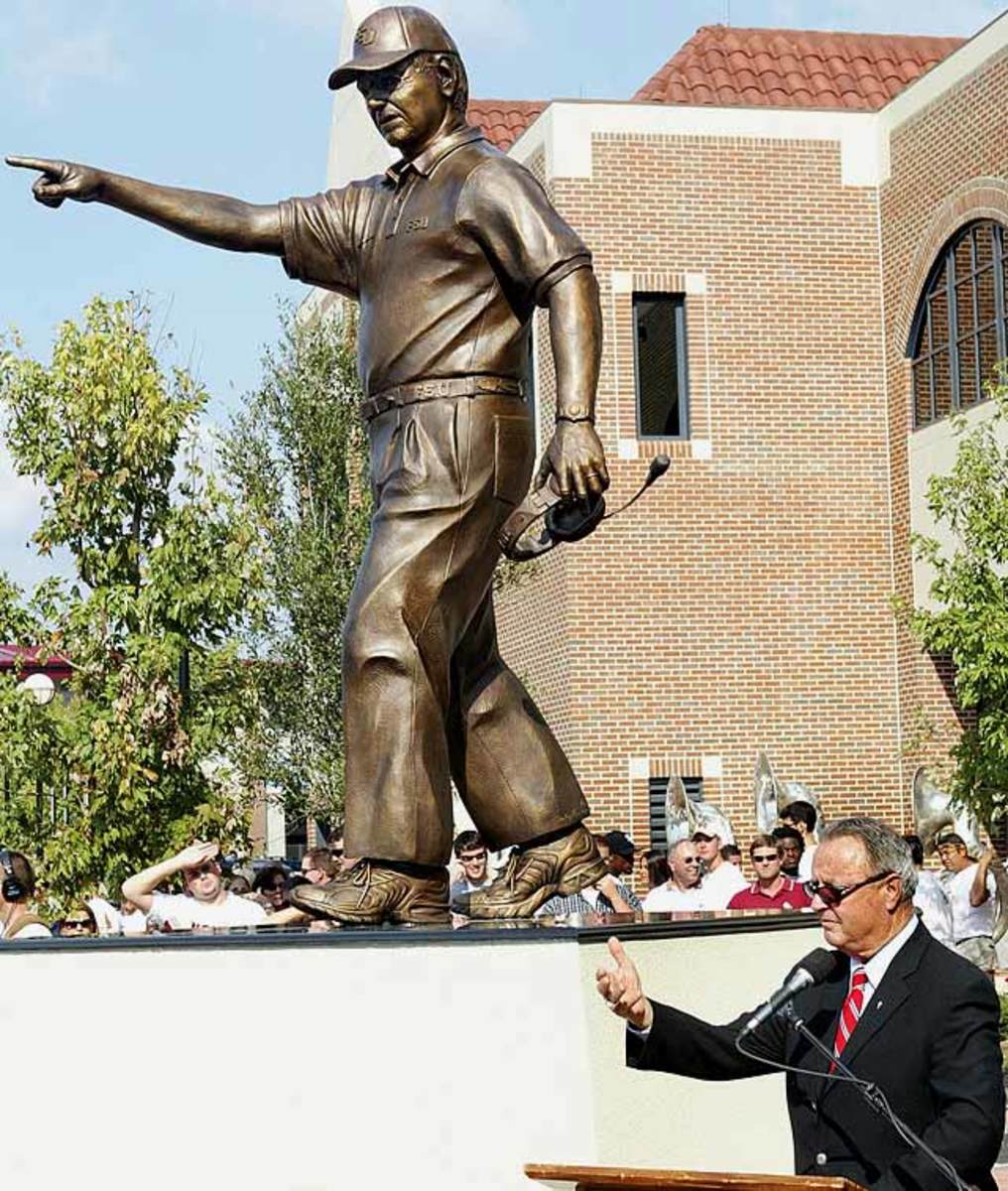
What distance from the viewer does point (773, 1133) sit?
6.46 metres

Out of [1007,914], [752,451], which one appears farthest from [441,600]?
[752,451]

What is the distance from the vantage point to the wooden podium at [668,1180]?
4.26 meters

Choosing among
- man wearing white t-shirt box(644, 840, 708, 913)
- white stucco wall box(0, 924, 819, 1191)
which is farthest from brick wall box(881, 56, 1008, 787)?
white stucco wall box(0, 924, 819, 1191)

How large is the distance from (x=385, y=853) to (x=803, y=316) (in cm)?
2106

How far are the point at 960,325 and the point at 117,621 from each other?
35.8 feet

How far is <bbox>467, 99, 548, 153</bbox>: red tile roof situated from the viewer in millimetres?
30844

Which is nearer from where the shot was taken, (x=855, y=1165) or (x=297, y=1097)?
(x=855, y=1165)

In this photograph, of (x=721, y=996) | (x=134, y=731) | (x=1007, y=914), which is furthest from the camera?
(x=134, y=731)

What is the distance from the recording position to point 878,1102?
432 centimetres

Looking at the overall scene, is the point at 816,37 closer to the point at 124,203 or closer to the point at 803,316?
the point at 803,316

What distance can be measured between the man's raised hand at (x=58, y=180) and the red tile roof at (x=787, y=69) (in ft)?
69.0

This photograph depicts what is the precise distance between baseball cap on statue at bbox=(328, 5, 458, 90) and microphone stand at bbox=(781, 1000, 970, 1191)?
3.35m

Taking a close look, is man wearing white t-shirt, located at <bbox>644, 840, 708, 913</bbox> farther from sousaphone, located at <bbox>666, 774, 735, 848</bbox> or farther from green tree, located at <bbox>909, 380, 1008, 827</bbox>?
sousaphone, located at <bbox>666, 774, 735, 848</bbox>

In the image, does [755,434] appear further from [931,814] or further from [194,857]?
[194,857]
